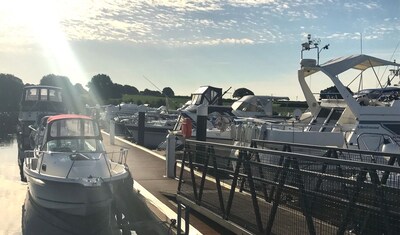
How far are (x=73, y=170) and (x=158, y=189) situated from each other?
2.34 metres

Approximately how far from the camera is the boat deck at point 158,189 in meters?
7.64

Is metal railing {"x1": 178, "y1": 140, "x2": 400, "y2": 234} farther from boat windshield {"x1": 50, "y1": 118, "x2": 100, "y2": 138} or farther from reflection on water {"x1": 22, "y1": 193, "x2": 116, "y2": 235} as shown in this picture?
boat windshield {"x1": 50, "y1": 118, "x2": 100, "y2": 138}

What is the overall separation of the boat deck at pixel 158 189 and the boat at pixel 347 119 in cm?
367

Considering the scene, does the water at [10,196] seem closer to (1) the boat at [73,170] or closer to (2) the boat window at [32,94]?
(1) the boat at [73,170]

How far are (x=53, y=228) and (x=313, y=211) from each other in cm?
602

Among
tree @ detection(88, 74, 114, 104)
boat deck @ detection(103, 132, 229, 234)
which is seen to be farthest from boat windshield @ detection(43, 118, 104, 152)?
tree @ detection(88, 74, 114, 104)

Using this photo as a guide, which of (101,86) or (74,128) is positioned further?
(101,86)

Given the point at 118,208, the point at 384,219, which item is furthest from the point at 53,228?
the point at 384,219

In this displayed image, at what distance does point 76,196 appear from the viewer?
344 inches

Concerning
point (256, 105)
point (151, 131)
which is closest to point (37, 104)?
point (151, 131)

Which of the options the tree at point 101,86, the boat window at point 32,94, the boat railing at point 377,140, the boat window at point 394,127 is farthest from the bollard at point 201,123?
the tree at point 101,86

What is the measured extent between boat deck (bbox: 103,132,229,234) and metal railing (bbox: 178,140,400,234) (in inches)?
11.1

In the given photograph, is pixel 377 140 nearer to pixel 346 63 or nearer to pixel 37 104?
pixel 346 63

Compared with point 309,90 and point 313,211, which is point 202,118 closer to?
point 309,90
